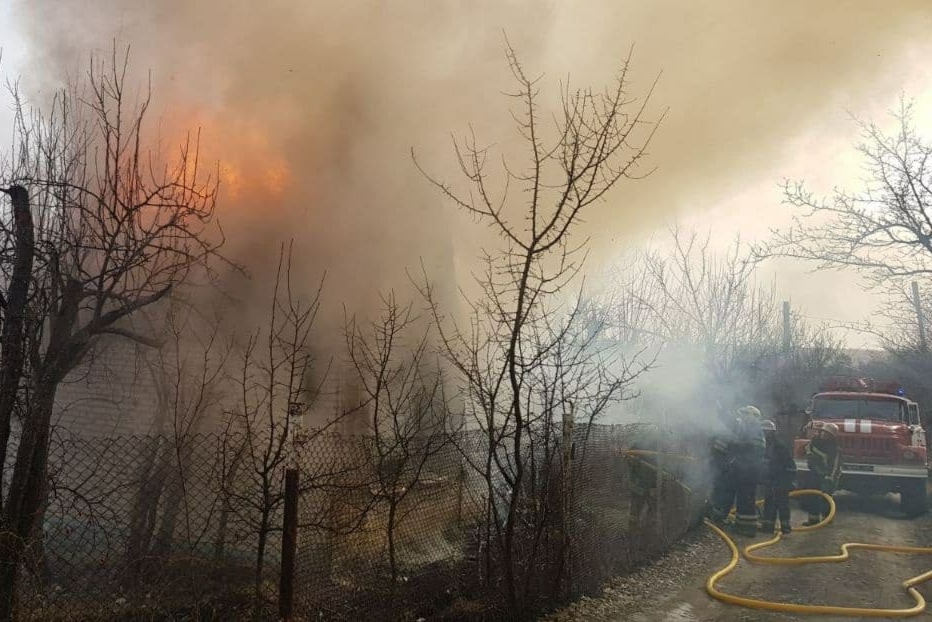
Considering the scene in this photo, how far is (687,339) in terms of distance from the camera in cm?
1357

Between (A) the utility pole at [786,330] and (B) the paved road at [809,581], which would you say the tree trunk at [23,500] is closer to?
(B) the paved road at [809,581]

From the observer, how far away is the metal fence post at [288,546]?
3.09 m

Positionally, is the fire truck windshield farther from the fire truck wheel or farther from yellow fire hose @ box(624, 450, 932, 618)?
yellow fire hose @ box(624, 450, 932, 618)

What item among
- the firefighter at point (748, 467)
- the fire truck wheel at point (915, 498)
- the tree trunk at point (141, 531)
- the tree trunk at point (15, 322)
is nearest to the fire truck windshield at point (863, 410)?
the fire truck wheel at point (915, 498)

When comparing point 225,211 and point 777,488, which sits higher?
point 225,211

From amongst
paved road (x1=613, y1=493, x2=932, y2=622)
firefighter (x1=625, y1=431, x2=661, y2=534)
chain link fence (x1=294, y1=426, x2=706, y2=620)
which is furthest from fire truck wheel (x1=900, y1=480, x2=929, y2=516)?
chain link fence (x1=294, y1=426, x2=706, y2=620)

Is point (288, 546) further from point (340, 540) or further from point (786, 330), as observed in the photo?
point (786, 330)

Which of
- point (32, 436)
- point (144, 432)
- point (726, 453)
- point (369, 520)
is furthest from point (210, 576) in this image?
point (726, 453)

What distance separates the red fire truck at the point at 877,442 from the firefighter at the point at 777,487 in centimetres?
247

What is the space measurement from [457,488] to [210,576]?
1.78 m

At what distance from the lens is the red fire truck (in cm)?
998

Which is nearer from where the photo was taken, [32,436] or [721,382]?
[32,436]

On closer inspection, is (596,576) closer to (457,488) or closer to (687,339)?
Result: (457,488)

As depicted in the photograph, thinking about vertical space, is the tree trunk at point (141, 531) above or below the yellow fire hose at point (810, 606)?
above
